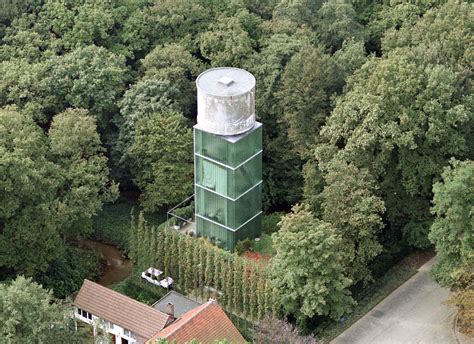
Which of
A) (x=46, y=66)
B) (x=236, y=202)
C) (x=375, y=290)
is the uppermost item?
(x=46, y=66)

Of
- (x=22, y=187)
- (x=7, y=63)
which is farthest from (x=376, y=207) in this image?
(x=7, y=63)

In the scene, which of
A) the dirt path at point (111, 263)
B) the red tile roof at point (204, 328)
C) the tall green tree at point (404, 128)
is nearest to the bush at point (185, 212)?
the dirt path at point (111, 263)

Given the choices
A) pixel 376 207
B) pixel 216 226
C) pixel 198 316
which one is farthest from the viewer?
pixel 216 226

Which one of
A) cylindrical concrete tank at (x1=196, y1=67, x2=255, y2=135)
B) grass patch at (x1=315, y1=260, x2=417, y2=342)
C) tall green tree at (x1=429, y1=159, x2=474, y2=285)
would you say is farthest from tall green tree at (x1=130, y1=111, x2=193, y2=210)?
tall green tree at (x1=429, y1=159, x2=474, y2=285)

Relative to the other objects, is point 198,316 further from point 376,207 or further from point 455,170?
point 455,170

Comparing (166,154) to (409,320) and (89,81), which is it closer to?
(89,81)

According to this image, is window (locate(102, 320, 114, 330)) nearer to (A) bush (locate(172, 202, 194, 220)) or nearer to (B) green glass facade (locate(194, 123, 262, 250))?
(B) green glass facade (locate(194, 123, 262, 250))
